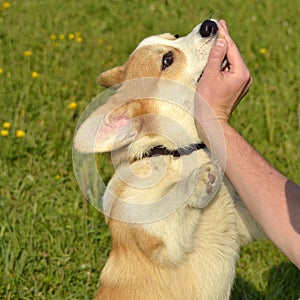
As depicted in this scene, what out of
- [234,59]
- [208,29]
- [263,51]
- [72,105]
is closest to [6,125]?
[72,105]

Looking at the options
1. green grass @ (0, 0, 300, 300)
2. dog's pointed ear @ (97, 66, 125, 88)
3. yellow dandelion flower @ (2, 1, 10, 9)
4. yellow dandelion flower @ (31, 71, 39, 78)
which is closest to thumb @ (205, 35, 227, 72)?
dog's pointed ear @ (97, 66, 125, 88)

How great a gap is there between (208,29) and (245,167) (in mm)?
964

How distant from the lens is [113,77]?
4047mm

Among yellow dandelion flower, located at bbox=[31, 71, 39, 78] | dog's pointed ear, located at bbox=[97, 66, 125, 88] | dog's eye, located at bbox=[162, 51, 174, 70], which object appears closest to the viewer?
dog's eye, located at bbox=[162, 51, 174, 70]

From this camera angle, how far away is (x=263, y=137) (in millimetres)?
5500

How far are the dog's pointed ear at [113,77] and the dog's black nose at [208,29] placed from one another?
55 centimetres

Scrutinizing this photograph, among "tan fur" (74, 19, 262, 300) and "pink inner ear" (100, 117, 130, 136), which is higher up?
"pink inner ear" (100, 117, 130, 136)

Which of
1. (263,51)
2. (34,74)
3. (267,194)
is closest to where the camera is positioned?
(267,194)

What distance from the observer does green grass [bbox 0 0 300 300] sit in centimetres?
438

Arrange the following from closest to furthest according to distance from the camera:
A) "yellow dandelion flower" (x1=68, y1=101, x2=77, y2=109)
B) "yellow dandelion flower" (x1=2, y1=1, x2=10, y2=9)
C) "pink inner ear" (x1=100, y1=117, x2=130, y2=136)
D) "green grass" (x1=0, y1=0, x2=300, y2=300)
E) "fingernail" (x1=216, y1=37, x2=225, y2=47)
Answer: "fingernail" (x1=216, y1=37, x2=225, y2=47) < "pink inner ear" (x1=100, y1=117, x2=130, y2=136) < "green grass" (x1=0, y1=0, x2=300, y2=300) < "yellow dandelion flower" (x1=68, y1=101, x2=77, y2=109) < "yellow dandelion flower" (x1=2, y1=1, x2=10, y2=9)

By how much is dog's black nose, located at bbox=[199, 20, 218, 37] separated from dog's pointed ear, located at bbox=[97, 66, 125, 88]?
550 millimetres

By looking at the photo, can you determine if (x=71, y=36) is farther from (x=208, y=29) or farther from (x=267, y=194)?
(x=267, y=194)

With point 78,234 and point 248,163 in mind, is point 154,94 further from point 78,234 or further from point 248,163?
point 78,234

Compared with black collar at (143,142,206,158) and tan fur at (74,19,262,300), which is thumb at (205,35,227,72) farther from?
black collar at (143,142,206,158)
